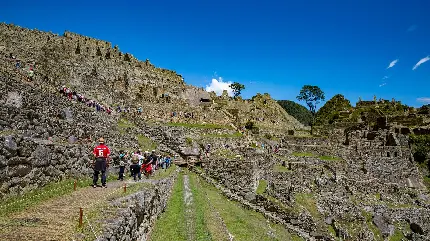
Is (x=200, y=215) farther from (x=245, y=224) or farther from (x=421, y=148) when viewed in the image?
(x=421, y=148)

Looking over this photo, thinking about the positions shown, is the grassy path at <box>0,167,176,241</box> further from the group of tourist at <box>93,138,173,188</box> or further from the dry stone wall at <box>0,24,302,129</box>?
A: the dry stone wall at <box>0,24,302,129</box>

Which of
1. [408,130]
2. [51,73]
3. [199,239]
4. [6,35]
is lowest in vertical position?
[199,239]

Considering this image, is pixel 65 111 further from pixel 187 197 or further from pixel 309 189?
pixel 309 189

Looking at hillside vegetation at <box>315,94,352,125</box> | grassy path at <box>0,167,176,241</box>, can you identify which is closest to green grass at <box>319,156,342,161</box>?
hillside vegetation at <box>315,94,352,125</box>

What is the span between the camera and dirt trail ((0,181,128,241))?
5.62 meters

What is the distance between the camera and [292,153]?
119 feet

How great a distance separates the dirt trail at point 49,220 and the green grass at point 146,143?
16.4m

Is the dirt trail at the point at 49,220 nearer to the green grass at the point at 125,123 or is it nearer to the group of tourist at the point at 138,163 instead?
the group of tourist at the point at 138,163

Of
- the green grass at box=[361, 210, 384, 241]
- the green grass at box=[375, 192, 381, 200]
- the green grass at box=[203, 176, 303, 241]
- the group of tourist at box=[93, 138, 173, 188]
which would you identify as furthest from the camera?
the green grass at box=[375, 192, 381, 200]

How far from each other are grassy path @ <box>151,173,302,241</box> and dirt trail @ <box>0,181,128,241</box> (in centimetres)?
272

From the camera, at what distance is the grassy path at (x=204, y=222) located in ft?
35.0

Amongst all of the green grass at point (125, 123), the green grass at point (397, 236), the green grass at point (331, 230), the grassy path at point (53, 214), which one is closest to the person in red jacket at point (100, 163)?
the grassy path at point (53, 214)

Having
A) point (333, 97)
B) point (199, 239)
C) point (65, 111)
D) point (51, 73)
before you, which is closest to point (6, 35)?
point (51, 73)

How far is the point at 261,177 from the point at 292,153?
1070 cm
